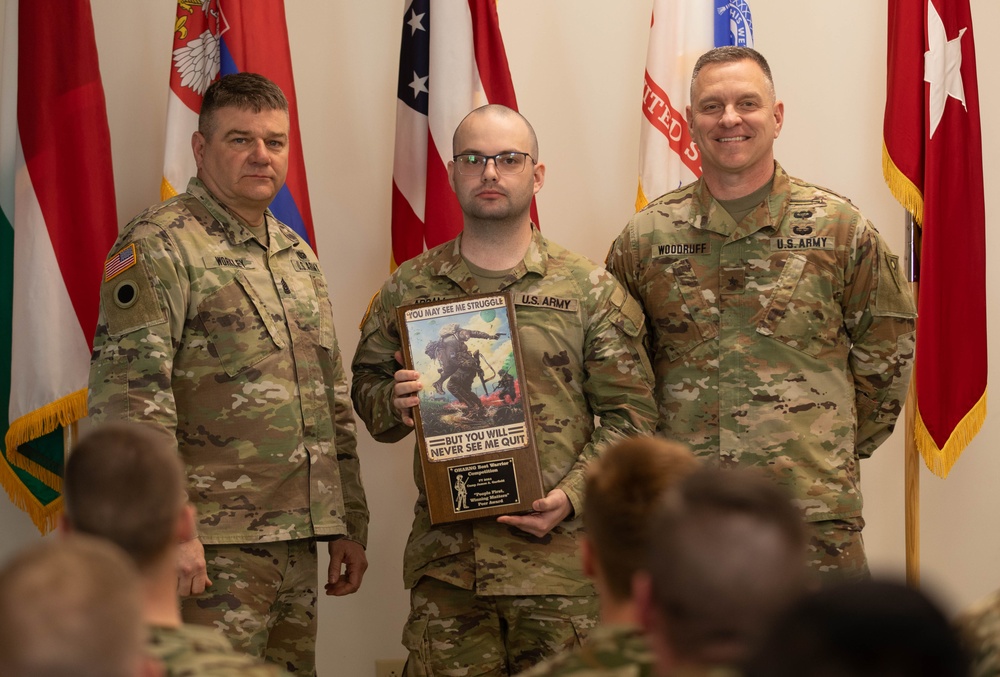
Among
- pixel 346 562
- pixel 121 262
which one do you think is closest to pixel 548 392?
pixel 346 562

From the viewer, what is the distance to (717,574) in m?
1.53

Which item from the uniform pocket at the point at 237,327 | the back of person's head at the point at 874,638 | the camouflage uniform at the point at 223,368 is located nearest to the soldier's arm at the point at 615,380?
the camouflage uniform at the point at 223,368

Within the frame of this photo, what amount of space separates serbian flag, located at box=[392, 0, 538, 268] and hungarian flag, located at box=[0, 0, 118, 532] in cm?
109

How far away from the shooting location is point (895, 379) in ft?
11.3

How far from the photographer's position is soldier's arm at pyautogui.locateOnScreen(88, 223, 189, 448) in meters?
3.05

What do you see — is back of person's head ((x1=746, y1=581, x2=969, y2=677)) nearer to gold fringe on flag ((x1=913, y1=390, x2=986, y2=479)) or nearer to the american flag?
the american flag

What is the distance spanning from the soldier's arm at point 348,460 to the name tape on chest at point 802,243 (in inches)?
55.6

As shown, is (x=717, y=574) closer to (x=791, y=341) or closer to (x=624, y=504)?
(x=624, y=504)

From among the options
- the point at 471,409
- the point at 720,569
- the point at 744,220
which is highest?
the point at 744,220

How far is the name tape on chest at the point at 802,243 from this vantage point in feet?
11.2

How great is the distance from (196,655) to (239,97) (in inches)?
82.8

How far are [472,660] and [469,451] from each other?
601 mm

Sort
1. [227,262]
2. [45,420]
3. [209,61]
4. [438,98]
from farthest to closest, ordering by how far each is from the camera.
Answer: [438,98] → [209,61] → [45,420] → [227,262]

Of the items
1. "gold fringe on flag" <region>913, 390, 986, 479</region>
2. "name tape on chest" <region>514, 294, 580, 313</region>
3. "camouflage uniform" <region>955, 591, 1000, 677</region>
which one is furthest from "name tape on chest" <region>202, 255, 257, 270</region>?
"gold fringe on flag" <region>913, 390, 986, 479</region>
